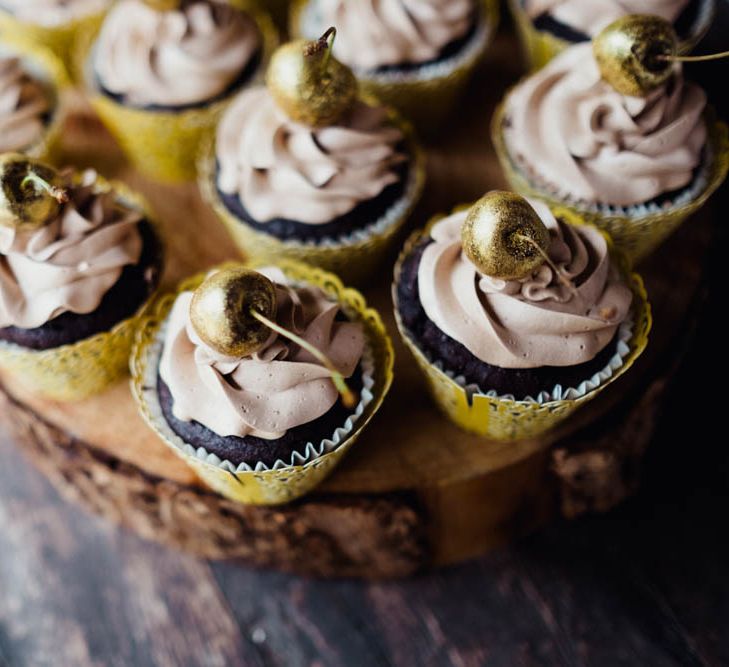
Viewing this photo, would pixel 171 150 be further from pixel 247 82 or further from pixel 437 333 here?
pixel 437 333

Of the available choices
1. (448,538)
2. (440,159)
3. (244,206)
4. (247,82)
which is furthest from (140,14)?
(448,538)

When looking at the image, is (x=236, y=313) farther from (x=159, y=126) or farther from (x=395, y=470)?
(x=159, y=126)

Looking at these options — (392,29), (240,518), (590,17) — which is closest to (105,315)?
(240,518)

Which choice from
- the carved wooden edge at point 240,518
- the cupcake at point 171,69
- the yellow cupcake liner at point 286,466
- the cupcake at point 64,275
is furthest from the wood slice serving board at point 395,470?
the cupcake at point 171,69

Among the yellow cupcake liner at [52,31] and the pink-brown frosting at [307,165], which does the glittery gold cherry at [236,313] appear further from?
the yellow cupcake liner at [52,31]

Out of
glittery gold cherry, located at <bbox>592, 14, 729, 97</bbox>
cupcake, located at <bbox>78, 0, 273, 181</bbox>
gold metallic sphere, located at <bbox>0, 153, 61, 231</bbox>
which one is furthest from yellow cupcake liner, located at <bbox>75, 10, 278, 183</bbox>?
glittery gold cherry, located at <bbox>592, 14, 729, 97</bbox>

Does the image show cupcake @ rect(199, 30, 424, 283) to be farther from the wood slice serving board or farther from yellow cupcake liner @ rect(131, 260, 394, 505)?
the wood slice serving board
